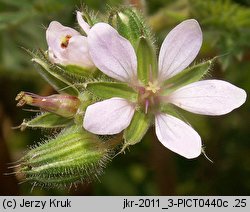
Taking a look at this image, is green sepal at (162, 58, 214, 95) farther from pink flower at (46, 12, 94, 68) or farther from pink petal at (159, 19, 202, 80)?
pink flower at (46, 12, 94, 68)

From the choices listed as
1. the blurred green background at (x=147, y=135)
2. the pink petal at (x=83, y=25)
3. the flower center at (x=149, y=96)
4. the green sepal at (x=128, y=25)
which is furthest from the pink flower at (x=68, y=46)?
the blurred green background at (x=147, y=135)

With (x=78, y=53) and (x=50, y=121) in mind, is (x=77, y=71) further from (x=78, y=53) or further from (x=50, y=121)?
(x=50, y=121)

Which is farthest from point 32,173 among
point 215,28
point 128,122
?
point 215,28

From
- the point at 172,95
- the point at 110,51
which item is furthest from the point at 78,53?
the point at 172,95

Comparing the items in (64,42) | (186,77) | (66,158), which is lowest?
(66,158)

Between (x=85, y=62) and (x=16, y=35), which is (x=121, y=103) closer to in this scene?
(x=85, y=62)

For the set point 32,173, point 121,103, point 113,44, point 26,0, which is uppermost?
point 26,0

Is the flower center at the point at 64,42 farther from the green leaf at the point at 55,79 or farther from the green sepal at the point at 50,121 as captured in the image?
the green sepal at the point at 50,121
